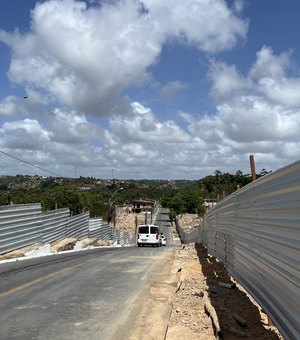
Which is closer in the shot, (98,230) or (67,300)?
(67,300)

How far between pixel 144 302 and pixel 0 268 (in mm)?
7346

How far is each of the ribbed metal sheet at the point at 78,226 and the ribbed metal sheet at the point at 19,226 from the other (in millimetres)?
9622

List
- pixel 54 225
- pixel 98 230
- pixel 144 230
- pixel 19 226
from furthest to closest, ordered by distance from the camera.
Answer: pixel 98 230, pixel 144 230, pixel 54 225, pixel 19 226

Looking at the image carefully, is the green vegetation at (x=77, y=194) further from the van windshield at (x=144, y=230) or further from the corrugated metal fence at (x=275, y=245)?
the corrugated metal fence at (x=275, y=245)

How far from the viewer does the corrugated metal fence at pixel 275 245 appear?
498 centimetres

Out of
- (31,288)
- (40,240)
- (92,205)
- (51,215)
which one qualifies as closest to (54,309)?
(31,288)

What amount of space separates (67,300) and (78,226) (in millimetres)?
32851

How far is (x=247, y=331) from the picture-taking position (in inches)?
272

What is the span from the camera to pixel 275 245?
6008mm

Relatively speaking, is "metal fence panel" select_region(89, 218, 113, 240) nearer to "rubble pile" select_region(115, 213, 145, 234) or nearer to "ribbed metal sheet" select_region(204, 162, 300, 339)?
"ribbed metal sheet" select_region(204, 162, 300, 339)

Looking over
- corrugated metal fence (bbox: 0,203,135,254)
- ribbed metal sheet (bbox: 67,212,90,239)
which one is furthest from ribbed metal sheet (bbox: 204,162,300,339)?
ribbed metal sheet (bbox: 67,212,90,239)

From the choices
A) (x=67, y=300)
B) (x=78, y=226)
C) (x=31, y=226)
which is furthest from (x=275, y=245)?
(x=78, y=226)

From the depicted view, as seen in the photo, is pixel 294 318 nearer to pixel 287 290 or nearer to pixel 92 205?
pixel 287 290

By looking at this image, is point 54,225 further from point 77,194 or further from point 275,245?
point 77,194
